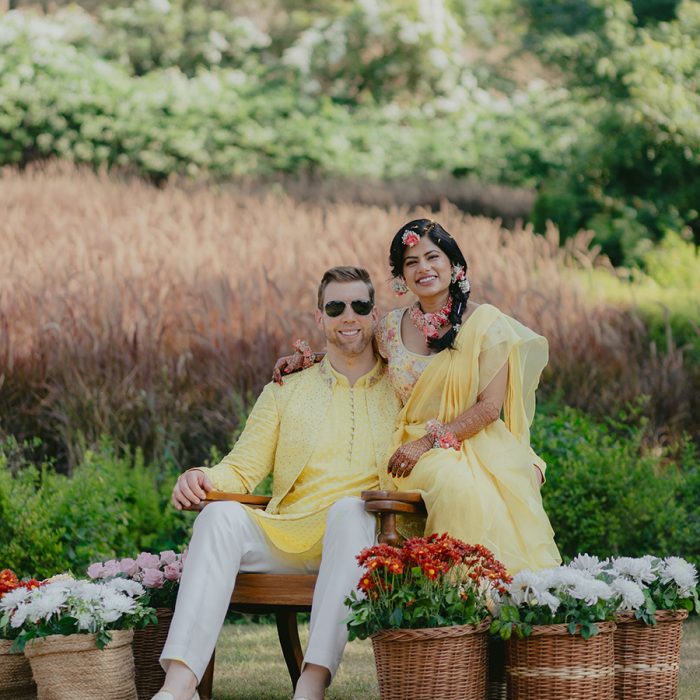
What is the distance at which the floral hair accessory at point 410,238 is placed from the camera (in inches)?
155

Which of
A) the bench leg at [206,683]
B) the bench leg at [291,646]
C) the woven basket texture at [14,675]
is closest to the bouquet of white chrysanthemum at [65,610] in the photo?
the woven basket texture at [14,675]

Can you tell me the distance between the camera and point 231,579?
3.60 meters

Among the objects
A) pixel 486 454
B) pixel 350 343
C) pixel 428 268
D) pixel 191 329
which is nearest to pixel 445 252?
pixel 428 268

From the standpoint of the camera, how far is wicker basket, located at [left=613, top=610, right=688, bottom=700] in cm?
354

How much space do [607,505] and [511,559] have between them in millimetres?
2160

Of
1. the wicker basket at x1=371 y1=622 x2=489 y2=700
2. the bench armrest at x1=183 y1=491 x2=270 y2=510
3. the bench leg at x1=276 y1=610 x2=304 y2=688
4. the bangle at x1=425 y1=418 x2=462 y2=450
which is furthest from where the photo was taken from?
the bench leg at x1=276 y1=610 x2=304 y2=688

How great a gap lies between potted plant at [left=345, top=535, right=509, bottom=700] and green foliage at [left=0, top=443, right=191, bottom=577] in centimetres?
240

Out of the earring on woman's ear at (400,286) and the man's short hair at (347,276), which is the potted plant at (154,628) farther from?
the earring on woman's ear at (400,286)

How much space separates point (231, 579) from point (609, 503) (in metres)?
2.60

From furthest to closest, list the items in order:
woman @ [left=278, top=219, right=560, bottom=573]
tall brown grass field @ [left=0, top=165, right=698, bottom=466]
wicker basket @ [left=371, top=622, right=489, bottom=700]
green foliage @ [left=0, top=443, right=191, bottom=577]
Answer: tall brown grass field @ [left=0, top=165, right=698, bottom=466] < green foliage @ [left=0, top=443, right=191, bottom=577] < woman @ [left=278, top=219, right=560, bottom=573] < wicker basket @ [left=371, top=622, right=489, bottom=700]

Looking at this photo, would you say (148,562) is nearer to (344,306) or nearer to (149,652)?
(149,652)

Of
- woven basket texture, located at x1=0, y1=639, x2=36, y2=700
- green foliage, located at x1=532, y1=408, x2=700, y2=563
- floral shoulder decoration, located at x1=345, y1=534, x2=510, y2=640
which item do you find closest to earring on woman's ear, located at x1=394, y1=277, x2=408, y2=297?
floral shoulder decoration, located at x1=345, y1=534, x2=510, y2=640

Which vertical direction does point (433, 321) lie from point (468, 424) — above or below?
above

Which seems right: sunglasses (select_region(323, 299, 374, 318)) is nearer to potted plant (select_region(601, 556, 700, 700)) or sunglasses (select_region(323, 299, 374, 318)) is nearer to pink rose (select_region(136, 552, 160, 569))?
pink rose (select_region(136, 552, 160, 569))
